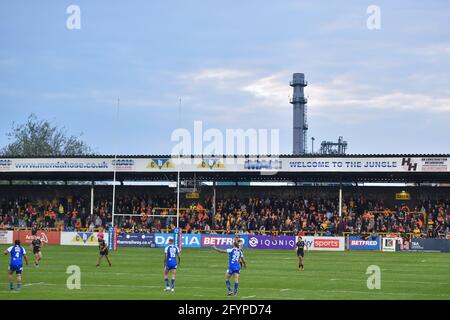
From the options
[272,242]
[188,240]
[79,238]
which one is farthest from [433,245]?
[79,238]

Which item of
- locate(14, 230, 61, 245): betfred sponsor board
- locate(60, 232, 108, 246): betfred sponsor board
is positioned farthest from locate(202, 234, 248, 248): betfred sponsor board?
locate(14, 230, 61, 245): betfred sponsor board

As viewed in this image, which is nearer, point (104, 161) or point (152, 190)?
point (104, 161)

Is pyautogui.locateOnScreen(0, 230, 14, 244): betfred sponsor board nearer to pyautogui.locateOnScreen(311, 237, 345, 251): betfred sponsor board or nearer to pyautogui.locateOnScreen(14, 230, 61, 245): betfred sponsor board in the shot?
pyautogui.locateOnScreen(14, 230, 61, 245): betfred sponsor board

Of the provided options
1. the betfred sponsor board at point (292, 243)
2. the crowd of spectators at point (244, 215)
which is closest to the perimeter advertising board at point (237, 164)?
the crowd of spectators at point (244, 215)

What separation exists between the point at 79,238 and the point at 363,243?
23.5m

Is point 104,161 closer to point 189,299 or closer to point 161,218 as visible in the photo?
point 161,218

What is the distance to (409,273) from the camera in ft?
125

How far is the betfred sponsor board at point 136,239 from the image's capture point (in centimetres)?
6134

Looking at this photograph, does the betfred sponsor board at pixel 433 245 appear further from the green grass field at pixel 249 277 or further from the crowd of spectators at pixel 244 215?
the green grass field at pixel 249 277

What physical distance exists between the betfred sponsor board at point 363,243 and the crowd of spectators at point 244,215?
1490 mm

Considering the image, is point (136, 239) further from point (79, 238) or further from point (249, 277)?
point (249, 277)

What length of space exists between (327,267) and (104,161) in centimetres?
3184
